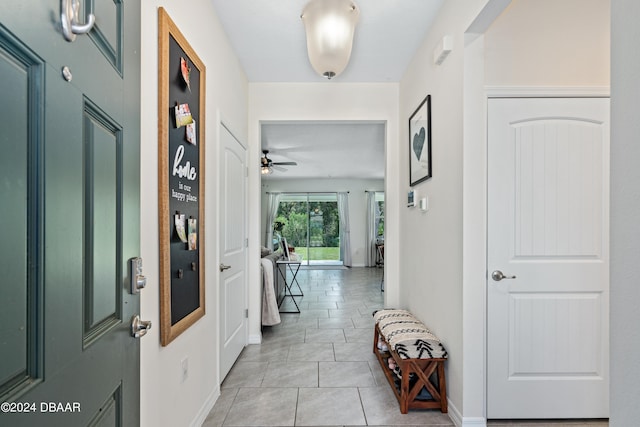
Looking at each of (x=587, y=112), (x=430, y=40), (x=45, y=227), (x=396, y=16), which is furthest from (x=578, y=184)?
(x=45, y=227)

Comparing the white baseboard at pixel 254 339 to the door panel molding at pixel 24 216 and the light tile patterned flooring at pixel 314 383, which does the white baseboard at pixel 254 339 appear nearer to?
the light tile patterned flooring at pixel 314 383

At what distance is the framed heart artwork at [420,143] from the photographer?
2.46 m

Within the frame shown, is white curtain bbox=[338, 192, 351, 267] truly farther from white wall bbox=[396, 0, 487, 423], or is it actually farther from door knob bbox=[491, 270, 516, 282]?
door knob bbox=[491, 270, 516, 282]

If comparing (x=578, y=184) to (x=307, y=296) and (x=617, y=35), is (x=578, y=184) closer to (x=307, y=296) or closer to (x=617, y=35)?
(x=617, y=35)

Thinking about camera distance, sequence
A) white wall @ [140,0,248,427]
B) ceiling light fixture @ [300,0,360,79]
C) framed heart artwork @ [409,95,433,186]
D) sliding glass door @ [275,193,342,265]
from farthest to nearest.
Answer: sliding glass door @ [275,193,342,265]
framed heart artwork @ [409,95,433,186]
ceiling light fixture @ [300,0,360,79]
white wall @ [140,0,248,427]

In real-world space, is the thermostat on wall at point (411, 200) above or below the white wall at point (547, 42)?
below

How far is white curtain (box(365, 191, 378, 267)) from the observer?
978 cm

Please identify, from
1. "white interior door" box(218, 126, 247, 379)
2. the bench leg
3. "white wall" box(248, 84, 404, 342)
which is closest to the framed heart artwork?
"white wall" box(248, 84, 404, 342)

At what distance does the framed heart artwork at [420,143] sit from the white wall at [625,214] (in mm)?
1610

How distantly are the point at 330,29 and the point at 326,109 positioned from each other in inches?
64.1

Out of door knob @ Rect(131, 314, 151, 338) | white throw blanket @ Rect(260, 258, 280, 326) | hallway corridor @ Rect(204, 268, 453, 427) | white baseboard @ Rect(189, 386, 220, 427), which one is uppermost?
door knob @ Rect(131, 314, 151, 338)

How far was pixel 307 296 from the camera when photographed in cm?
573

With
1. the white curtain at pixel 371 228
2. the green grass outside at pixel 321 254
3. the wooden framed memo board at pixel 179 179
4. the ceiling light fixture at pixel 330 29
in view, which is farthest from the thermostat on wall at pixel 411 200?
the green grass outside at pixel 321 254

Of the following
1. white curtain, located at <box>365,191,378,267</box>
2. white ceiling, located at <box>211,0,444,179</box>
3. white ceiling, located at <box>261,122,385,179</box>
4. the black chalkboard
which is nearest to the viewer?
the black chalkboard
